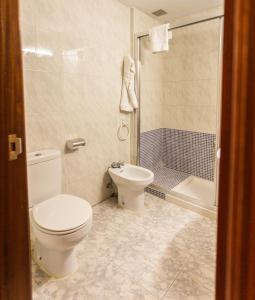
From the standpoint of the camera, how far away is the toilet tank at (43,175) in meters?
1.86

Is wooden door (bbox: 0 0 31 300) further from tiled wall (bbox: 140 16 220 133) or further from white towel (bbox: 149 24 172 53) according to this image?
tiled wall (bbox: 140 16 220 133)

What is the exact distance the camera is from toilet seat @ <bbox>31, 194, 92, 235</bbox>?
1544 millimetres

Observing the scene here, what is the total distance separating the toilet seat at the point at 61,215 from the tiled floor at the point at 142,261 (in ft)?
1.32

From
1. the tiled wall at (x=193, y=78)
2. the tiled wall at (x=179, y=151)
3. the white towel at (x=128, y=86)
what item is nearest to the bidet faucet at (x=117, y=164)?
the tiled wall at (x=179, y=151)

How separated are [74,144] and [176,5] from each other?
199cm

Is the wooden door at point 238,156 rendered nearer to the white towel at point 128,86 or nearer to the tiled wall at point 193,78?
the white towel at point 128,86

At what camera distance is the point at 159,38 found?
8.71 ft

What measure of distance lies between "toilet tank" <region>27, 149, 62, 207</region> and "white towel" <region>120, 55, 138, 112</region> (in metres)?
1.15

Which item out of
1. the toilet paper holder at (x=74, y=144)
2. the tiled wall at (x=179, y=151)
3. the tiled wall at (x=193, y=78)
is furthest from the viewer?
the tiled wall at (x=179, y=151)

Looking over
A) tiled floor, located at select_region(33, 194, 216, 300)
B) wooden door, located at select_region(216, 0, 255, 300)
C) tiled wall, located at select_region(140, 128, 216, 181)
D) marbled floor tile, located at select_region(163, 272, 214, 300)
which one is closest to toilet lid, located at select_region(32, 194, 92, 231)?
tiled floor, located at select_region(33, 194, 216, 300)

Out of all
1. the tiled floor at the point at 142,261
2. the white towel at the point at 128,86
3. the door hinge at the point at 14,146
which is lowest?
the tiled floor at the point at 142,261

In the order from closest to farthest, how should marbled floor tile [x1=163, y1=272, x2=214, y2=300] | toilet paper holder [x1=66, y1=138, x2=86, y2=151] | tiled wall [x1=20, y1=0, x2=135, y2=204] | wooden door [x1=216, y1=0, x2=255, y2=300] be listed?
wooden door [x1=216, y1=0, x2=255, y2=300], marbled floor tile [x1=163, y1=272, x2=214, y2=300], tiled wall [x1=20, y1=0, x2=135, y2=204], toilet paper holder [x1=66, y1=138, x2=86, y2=151]

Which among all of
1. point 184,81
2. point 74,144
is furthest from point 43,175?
point 184,81

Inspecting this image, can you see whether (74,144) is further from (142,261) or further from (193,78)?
(193,78)
